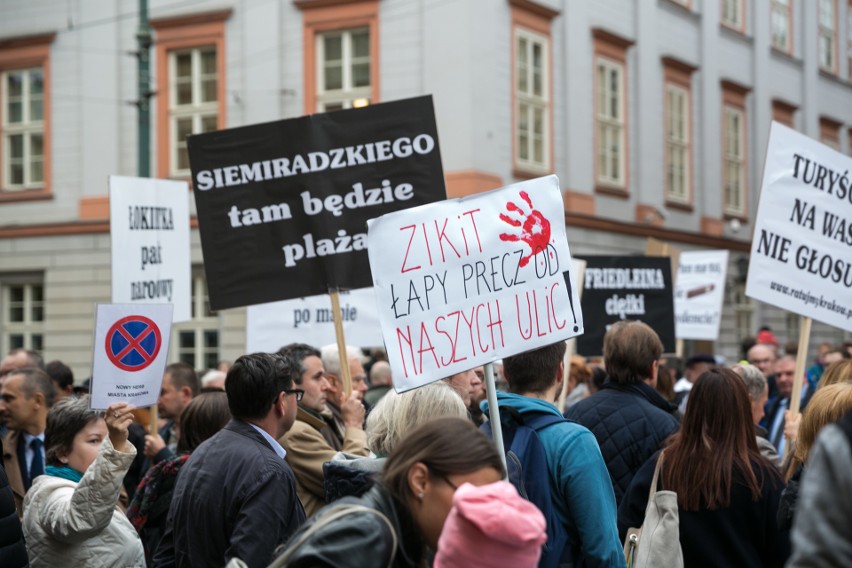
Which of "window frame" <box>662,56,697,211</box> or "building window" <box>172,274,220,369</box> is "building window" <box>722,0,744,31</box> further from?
"building window" <box>172,274,220,369</box>

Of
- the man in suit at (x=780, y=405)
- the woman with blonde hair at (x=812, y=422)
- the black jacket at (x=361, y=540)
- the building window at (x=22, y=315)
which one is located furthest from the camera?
the building window at (x=22, y=315)

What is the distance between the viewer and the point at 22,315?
2636 cm

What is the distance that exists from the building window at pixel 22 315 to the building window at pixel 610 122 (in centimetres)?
1167

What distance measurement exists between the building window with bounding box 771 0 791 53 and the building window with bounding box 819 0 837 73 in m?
2.32

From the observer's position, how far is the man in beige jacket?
6.02 meters

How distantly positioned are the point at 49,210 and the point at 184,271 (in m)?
17.5

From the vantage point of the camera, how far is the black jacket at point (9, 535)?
4.78 meters

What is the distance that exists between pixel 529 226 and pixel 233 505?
1.57 meters

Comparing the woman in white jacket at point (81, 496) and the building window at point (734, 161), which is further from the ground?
the building window at point (734, 161)

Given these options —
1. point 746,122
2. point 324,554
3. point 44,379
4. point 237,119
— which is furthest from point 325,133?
point 746,122

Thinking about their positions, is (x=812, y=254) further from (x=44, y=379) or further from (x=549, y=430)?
(x=44, y=379)

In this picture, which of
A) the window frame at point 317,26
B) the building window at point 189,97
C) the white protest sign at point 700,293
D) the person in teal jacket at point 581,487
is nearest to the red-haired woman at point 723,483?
the person in teal jacket at point 581,487

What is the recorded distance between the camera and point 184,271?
9.26 metres

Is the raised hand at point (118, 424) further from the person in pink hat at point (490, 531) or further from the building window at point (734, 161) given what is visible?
the building window at point (734, 161)
